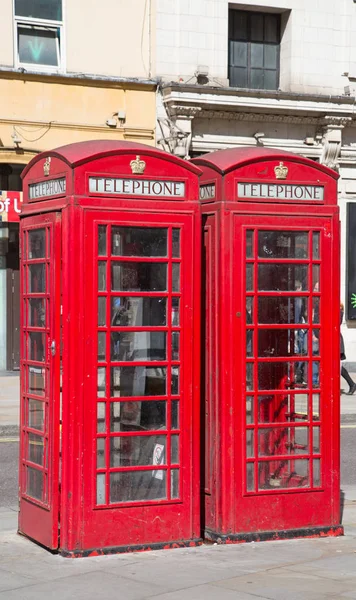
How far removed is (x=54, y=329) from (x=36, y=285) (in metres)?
0.49

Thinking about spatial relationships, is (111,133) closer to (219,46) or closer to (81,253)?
(219,46)

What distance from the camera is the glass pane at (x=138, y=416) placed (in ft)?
23.2

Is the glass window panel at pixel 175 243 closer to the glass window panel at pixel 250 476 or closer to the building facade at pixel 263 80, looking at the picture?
the glass window panel at pixel 250 476

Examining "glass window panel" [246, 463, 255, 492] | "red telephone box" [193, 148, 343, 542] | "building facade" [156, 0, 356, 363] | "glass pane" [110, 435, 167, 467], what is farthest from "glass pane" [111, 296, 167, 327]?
"building facade" [156, 0, 356, 363]

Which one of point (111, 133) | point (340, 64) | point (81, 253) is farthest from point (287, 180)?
point (340, 64)

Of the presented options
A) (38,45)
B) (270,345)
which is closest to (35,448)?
(270,345)

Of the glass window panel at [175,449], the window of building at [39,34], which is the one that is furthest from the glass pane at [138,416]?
the window of building at [39,34]

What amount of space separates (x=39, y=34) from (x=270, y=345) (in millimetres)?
14600

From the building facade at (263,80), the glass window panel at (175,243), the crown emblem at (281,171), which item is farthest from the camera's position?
the building facade at (263,80)

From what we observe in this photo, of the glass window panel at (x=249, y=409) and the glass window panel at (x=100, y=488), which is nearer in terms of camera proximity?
the glass window panel at (x=100, y=488)

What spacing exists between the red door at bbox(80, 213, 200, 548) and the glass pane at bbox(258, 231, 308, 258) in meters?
0.55

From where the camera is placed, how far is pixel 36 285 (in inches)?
291

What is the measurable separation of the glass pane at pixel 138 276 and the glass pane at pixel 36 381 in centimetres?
81

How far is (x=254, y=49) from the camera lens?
23031mm
